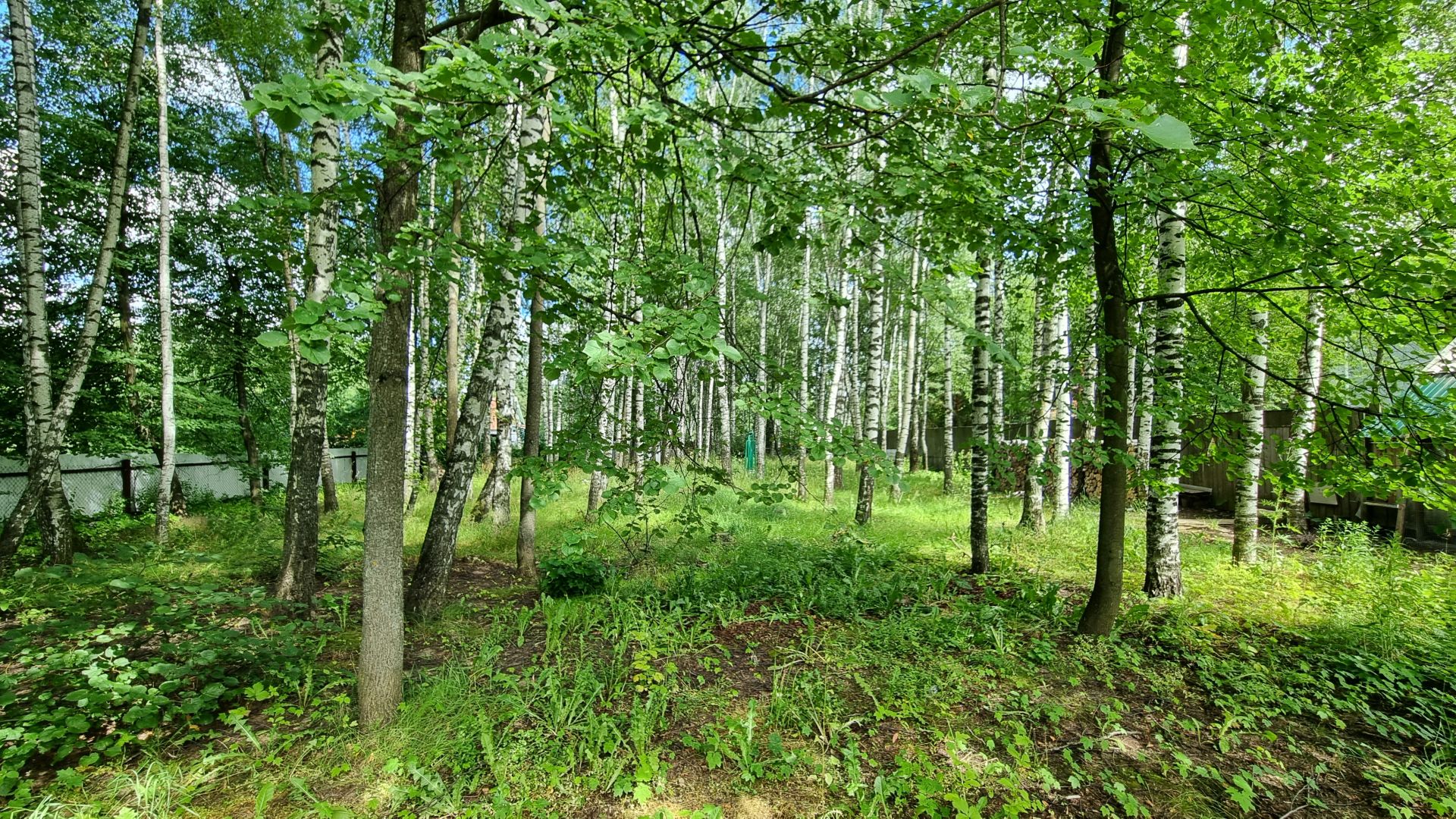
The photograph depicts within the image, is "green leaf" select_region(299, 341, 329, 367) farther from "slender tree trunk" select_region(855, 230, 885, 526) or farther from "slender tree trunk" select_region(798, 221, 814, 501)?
"slender tree trunk" select_region(855, 230, 885, 526)

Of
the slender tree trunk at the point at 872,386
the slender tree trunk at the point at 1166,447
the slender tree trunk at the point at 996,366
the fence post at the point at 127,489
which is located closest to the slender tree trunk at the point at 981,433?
the slender tree trunk at the point at 996,366

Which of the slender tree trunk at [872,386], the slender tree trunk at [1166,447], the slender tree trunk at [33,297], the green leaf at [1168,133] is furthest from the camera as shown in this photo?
the slender tree trunk at [872,386]

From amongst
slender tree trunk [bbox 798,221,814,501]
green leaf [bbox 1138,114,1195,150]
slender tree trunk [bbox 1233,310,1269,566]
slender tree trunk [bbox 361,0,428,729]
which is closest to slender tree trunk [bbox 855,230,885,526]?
slender tree trunk [bbox 798,221,814,501]

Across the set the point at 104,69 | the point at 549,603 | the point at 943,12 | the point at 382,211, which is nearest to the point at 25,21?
the point at 104,69

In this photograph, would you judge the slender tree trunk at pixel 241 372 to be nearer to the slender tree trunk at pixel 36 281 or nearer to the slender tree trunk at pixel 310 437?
the slender tree trunk at pixel 36 281

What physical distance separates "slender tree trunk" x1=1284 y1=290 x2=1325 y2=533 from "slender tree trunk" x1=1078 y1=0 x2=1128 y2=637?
92 centimetres

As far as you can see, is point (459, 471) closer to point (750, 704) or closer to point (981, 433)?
point (750, 704)

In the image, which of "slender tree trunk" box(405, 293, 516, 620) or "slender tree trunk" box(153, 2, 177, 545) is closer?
"slender tree trunk" box(405, 293, 516, 620)

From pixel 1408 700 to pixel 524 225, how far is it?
6088mm

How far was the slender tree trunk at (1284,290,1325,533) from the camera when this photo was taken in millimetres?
3486

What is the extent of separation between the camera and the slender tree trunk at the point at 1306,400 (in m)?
3.49

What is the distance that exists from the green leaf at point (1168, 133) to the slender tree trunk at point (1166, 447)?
149 inches

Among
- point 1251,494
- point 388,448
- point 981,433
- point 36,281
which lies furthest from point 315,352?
point 1251,494

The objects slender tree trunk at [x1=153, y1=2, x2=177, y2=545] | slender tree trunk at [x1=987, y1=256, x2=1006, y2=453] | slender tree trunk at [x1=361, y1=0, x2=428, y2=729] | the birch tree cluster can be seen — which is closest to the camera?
the birch tree cluster
